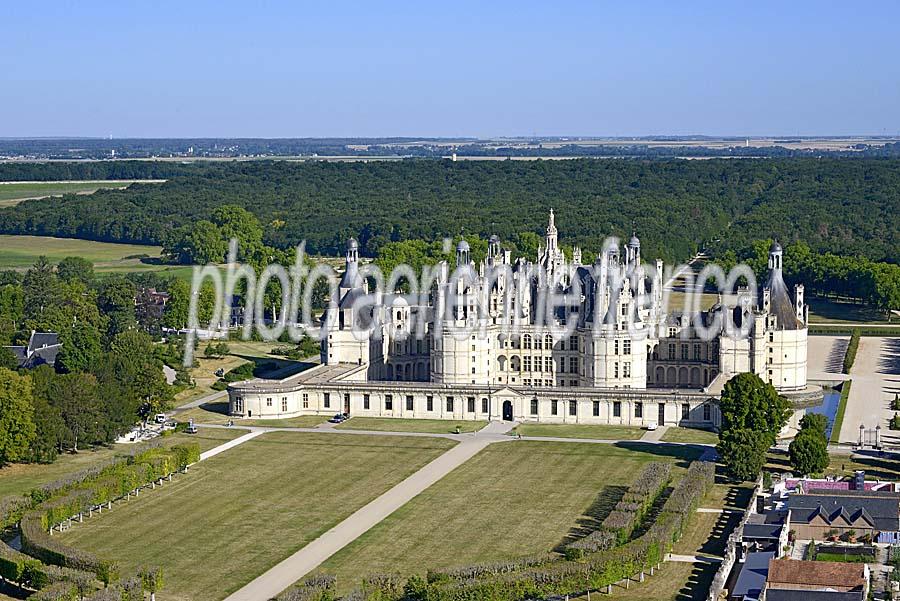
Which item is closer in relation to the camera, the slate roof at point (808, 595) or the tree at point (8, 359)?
the slate roof at point (808, 595)

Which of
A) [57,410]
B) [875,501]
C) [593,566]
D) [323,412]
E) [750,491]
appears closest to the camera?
[593,566]

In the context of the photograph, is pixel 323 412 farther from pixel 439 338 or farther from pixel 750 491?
pixel 750 491

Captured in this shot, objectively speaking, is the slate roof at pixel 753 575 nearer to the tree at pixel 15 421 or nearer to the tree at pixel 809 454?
the tree at pixel 809 454

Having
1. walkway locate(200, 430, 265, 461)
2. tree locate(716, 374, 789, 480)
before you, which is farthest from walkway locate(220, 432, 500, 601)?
tree locate(716, 374, 789, 480)

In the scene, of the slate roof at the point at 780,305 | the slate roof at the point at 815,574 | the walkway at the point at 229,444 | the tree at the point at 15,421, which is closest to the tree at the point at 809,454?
the slate roof at the point at 780,305

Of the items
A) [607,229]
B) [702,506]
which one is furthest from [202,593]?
[607,229]

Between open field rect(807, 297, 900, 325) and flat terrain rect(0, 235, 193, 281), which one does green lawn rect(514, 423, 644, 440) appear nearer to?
open field rect(807, 297, 900, 325)
